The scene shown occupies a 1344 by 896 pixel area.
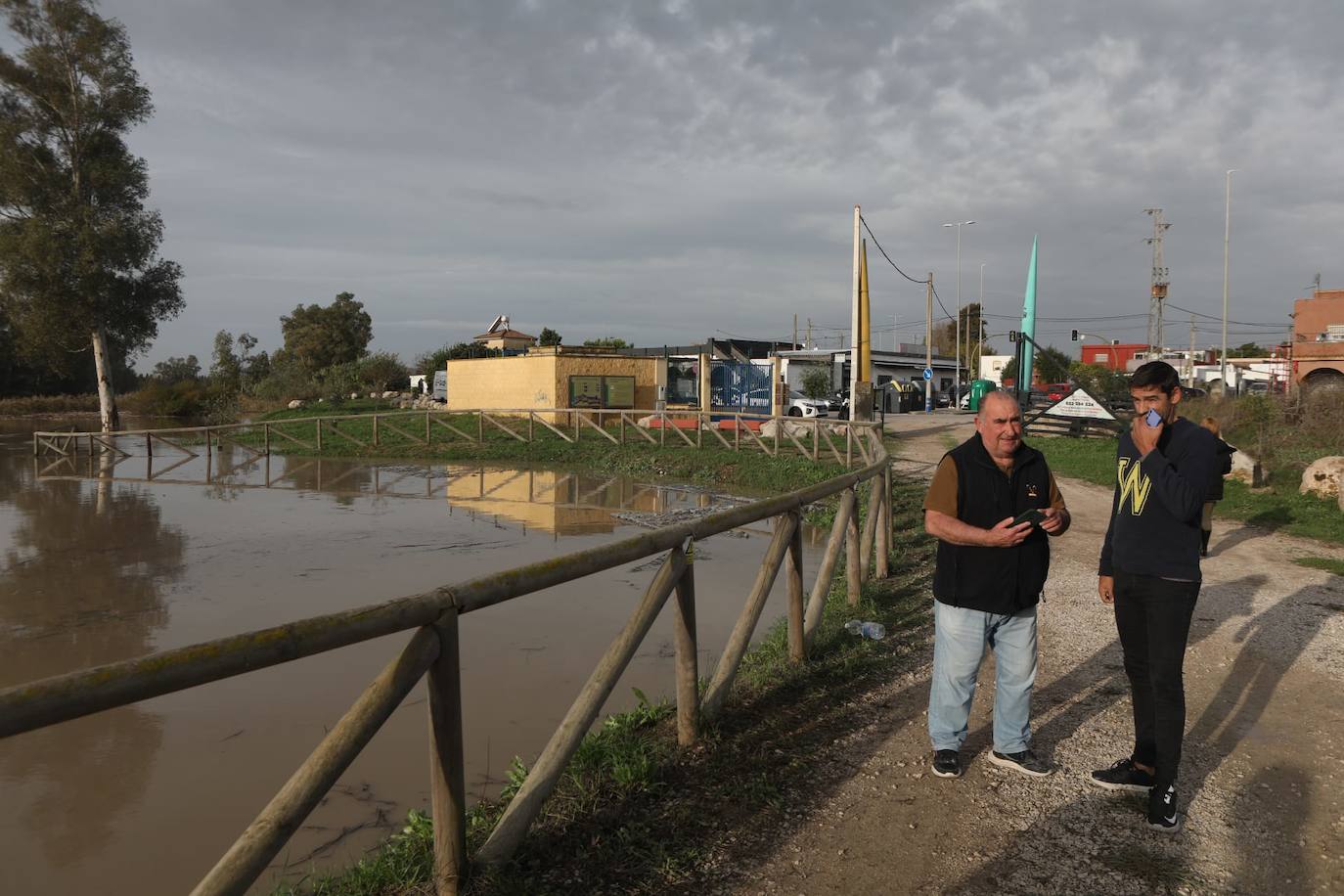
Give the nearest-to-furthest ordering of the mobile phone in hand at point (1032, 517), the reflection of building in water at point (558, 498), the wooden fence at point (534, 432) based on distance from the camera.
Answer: the mobile phone in hand at point (1032, 517), the reflection of building in water at point (558, 498), the wooden fence at point (534, 432)

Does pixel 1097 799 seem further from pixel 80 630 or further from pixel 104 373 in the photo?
pixel 104 373

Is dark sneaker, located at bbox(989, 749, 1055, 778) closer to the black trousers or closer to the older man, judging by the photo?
the older man

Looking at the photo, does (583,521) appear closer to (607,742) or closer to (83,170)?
(607,742)

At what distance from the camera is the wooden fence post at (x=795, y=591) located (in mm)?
4848

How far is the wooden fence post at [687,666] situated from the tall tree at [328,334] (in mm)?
68693

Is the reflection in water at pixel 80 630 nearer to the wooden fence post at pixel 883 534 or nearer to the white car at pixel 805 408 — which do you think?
the wooden fence post at pixel 883 534

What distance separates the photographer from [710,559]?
10.6 meters

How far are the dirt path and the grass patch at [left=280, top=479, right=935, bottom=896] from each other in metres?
0.20

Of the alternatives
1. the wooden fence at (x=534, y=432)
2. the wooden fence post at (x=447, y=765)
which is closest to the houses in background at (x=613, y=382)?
the wooden fence at (x=534, y=432)

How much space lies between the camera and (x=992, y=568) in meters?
3.55

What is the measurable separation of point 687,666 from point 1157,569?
6.77 feet

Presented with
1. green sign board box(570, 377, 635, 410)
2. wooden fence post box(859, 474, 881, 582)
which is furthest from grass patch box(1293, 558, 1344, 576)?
green sign board box(570, 377, 635, 410)

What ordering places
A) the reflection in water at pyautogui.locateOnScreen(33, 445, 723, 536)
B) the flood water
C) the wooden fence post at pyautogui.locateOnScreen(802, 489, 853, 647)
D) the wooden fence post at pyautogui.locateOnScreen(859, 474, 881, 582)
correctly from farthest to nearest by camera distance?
the reflection in water at pyautogui.locateOnScreen(33, 445, 723, 536)
the wooden fence post at pyautogui.locateOnScreen(859, 474, 881, 582)
the wooden fence post at pyautogui.locateOnScreen(802, 489, 853, 647)
the flood water

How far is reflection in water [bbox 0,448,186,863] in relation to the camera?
4.57 meters
